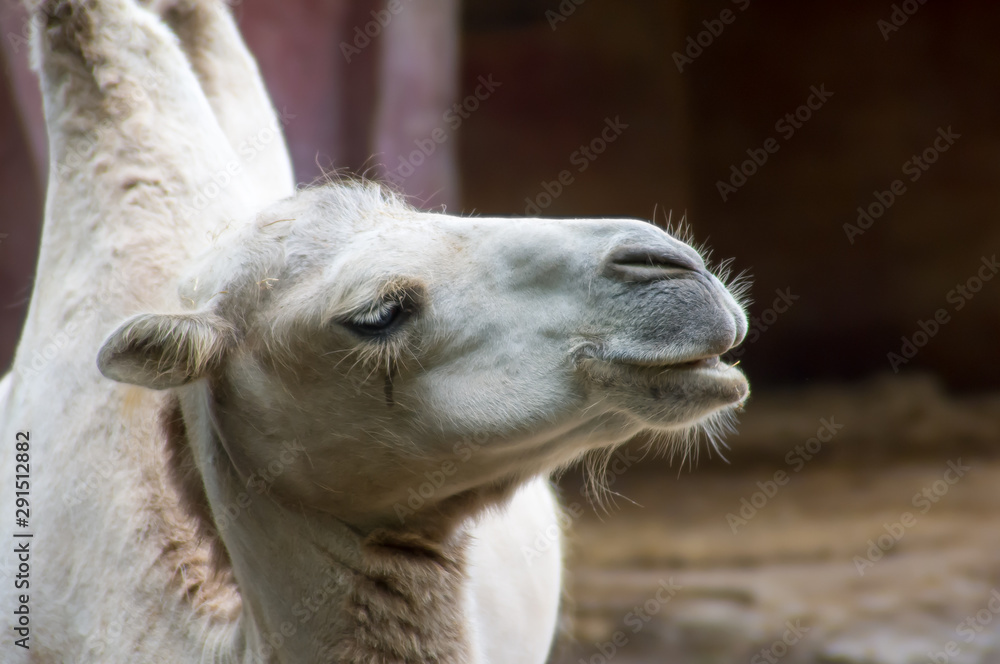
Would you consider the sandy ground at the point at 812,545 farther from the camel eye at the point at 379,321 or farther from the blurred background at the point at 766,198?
the camel eye at the point at 379,321

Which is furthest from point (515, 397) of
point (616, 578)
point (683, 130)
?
point (683, 130)

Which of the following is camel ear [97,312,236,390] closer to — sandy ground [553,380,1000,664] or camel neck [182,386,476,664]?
camel neck [182,386,476,664]

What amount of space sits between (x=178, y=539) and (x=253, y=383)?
1.68 ft

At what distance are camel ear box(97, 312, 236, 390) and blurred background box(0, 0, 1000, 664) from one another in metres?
4.07

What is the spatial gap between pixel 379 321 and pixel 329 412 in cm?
20

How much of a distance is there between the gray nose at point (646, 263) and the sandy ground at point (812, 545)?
10.2 feet

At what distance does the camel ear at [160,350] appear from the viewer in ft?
5.94

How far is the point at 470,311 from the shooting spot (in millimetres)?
1748

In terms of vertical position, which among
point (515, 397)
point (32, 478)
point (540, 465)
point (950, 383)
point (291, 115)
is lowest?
point (950, 383)

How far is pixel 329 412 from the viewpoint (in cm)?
183

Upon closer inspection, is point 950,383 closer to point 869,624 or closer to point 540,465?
point 869,624

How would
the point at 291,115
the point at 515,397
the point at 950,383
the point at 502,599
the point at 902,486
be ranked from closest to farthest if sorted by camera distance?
the point at 515,397, the point at 502,599, the point at 291,115, the point at 902,486, the point at 950,383

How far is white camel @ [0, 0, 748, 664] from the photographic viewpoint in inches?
65.9

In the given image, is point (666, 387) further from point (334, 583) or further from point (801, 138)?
point (801, 138)
